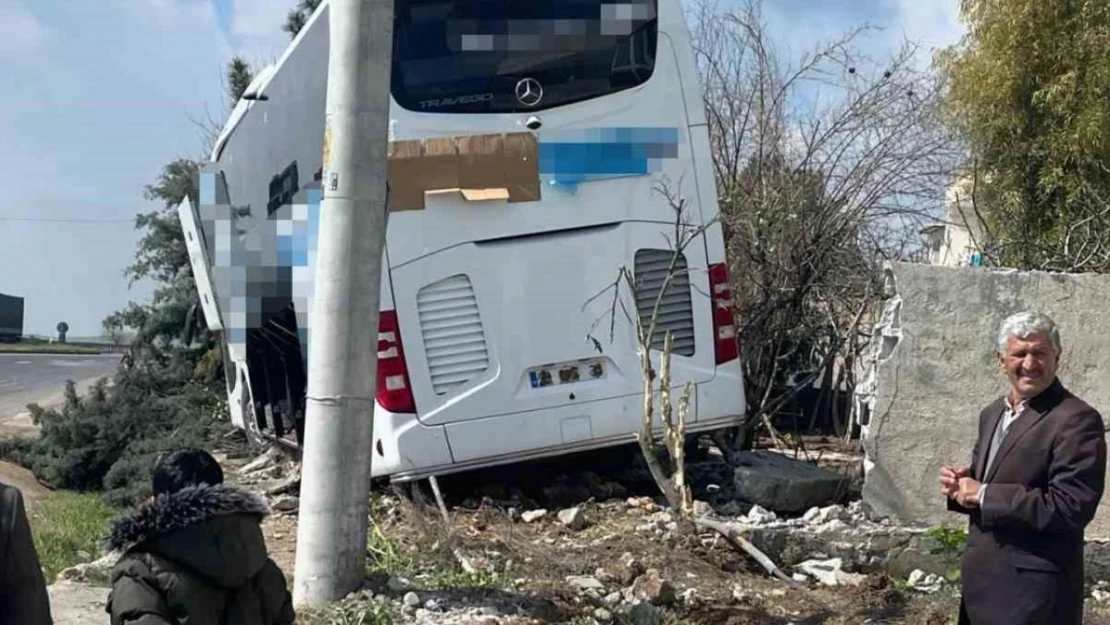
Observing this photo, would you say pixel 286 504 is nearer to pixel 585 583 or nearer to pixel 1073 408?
pixel 585 583

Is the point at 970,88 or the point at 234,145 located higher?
the point at 970,88

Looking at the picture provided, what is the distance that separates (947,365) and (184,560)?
486 centimetres

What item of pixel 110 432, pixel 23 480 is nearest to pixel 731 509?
pixel 110 432

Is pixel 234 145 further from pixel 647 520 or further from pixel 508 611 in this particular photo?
pixel 508 611

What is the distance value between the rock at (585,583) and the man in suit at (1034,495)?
225 centimetres

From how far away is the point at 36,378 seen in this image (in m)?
29.6

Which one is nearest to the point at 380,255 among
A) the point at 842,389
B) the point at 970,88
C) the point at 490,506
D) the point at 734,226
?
the point at 490,506

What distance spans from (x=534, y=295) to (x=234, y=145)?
175 inches

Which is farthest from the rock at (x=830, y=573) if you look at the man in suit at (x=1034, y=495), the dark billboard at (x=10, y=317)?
the dark billboard at (x=10, y=317)

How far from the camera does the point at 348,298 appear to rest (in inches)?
205

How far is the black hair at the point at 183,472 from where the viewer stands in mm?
2955

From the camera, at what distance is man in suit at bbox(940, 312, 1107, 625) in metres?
3.43

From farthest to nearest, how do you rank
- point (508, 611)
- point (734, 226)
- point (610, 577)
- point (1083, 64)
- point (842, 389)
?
point (1083, 64)
point (842, 389)
point (734, 226)
point (610, 577)
point (508, 611)

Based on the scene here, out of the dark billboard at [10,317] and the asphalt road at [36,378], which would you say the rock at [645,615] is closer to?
the asphalt road at [36,378]
